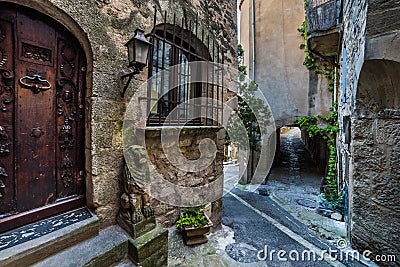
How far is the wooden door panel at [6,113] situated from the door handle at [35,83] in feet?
0.25

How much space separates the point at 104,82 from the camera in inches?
76.1

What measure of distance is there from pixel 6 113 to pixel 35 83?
A: 316 millimetres

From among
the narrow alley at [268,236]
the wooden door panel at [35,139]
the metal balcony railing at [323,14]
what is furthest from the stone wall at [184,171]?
the metal balcony railing at [323,14]

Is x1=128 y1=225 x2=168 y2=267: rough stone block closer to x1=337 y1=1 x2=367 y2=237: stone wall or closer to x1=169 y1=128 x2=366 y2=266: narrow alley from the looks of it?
x1=169 y1=128 x2=366 y2=266: narrow alley

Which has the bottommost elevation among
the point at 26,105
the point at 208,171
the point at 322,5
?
the point at 208,171

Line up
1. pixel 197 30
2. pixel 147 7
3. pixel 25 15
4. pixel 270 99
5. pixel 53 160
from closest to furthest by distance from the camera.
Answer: pixel 25 15, pixel 53 160, pixel 147 7, pixel 197 30, pixel 270 99

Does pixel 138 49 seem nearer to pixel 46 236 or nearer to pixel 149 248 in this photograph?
pixel 46 236

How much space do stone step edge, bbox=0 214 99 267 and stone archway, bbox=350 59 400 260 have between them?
3.13 m

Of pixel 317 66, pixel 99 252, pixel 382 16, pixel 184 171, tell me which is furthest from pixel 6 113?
pixel 317 66

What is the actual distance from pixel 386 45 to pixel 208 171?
2.58 metres

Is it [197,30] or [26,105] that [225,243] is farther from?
[197,30]

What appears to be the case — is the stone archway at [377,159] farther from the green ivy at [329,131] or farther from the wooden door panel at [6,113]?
the wooden door panel at [6,113]

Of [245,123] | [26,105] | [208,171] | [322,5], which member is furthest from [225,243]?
[322,5]

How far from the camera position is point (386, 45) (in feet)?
5.97
